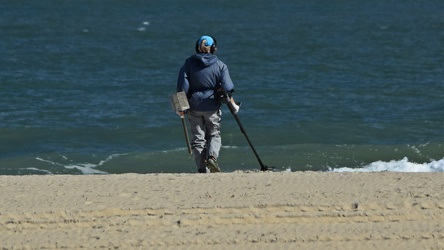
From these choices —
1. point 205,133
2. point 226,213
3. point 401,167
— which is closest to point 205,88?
point 205,133

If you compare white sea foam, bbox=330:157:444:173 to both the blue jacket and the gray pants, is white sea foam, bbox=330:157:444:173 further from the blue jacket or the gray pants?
the blue jacket

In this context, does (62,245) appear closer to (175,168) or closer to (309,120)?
(175,168)

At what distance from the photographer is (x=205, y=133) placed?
10.9m

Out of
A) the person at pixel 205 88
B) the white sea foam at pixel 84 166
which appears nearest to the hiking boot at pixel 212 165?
the person at pixel 205 88

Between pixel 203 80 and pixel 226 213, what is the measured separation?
2235 millimetres

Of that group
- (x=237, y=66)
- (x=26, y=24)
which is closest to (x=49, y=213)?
(x=237, y=66)

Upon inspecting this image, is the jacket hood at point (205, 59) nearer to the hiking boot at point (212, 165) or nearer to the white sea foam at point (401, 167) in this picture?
the hiking boot at point (212, 165)

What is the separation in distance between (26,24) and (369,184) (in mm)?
28493

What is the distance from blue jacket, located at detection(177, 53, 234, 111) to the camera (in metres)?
10.4

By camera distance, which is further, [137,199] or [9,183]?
[9,183]

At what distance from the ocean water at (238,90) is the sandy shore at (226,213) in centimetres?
560

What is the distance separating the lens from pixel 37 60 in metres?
27.6

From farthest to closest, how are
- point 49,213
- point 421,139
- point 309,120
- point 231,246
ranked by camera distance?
point 309,120, point 421,139, point 49,213, point 231,246

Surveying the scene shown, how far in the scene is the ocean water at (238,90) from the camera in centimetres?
1641
